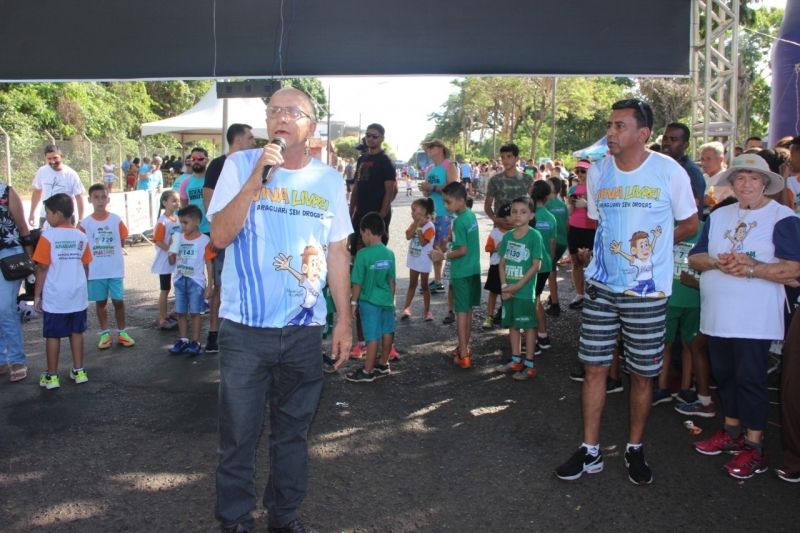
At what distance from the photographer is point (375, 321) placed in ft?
18.7

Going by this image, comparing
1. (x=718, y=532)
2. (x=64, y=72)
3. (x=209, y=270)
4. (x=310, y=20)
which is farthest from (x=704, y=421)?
(x=64, y=72)

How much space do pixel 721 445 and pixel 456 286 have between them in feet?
8.53

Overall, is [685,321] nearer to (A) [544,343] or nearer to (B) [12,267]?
(A) [544,343]

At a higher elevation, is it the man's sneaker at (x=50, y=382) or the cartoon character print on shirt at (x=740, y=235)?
the cartoon character print on shirt at (x=740, y=235)

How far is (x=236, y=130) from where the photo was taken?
6129 millimetres

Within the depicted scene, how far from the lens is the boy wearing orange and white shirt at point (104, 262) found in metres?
6.59

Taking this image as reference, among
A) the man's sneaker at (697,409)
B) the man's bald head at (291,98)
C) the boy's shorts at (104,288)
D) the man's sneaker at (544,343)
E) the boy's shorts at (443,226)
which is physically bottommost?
the man's sneaker at (697,409)

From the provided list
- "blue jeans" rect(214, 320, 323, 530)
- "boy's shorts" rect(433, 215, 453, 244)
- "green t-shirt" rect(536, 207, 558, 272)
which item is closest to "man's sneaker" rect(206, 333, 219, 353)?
"boy's shorts" rect(433, 215, 453, 244)

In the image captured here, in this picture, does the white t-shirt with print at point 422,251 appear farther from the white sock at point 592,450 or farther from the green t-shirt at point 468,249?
the white sock at point 592,450

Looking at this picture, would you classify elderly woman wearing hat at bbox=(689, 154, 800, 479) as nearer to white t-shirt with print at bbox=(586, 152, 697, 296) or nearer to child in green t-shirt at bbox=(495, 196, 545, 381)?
white t-shirt with print at bbox=(586, 152, 697, 296)

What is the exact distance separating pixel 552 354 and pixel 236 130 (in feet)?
12.2

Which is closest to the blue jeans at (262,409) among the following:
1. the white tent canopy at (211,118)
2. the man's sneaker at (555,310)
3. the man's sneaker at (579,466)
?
the man's sneaker at (579,466)

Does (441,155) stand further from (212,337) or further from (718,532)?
(718,532)

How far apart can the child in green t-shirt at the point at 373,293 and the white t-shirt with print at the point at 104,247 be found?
2.57 meters
